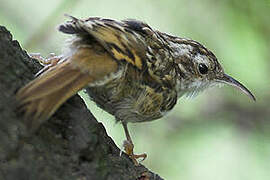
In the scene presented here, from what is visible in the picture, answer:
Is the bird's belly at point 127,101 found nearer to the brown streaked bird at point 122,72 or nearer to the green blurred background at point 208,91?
the brown streaked bird at point 122,72

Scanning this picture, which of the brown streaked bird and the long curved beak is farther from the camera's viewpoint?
the long curved beak

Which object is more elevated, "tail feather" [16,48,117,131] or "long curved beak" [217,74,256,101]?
"long curved beak" [217,74,256,101]

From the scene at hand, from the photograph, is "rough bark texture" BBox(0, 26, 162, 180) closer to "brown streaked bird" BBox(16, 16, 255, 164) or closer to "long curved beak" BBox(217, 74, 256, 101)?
"brown streaked bird" BBox(16, 16, 255, 164)

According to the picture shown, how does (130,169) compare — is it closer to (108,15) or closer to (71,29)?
(71,29)

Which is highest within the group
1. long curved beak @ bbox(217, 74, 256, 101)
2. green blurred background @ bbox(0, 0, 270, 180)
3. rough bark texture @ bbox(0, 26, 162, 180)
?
green blurred background @ bbox(0, 0, 270, 180)

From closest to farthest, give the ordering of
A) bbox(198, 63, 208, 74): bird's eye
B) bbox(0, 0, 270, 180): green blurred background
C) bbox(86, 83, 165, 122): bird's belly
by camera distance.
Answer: bbox(86, 83, 165, 122): bird's belly < bbox(198, 63, 208, 74): bird's eye < bbox(0, 0, 270, 180): green blurred background

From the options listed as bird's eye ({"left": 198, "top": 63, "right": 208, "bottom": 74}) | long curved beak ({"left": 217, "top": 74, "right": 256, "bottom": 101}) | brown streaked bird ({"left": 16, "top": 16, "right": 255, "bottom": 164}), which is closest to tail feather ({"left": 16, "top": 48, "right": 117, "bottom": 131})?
brown streaked bird ({"left": 16, "top": 16, "right": 255, "bottom": 164})

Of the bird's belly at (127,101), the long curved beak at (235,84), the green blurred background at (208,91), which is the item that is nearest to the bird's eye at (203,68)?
the long curved beak at (235,84)
